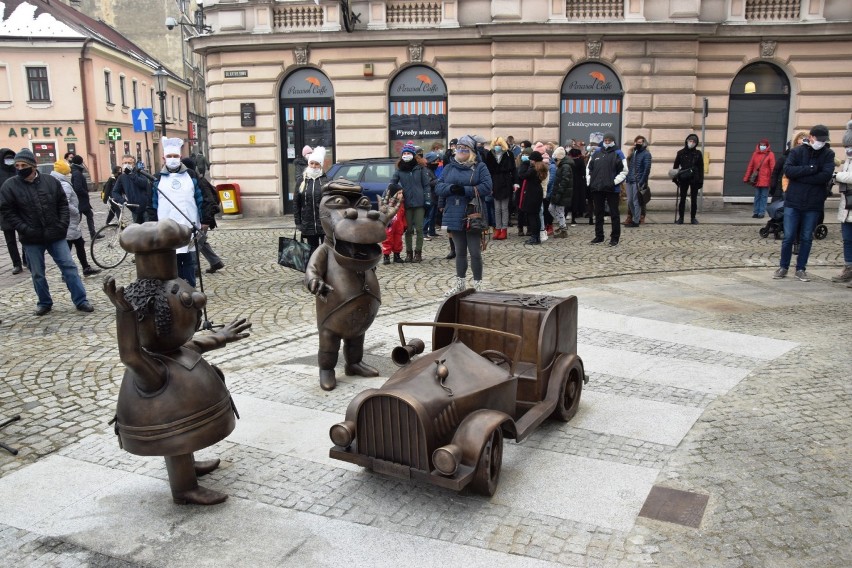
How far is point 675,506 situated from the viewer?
4.02m

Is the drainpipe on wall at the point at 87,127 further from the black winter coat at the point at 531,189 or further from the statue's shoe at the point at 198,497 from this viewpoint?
the statue's shoe at the point at 198,497

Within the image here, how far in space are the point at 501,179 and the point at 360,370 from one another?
28.4 ft

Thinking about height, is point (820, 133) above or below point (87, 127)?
below

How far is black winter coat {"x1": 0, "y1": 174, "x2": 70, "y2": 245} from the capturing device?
8.63 meters

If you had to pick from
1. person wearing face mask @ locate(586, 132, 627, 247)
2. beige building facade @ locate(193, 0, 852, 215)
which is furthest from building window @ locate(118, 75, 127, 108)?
person wearing face mask @ locate(586, 132, 627, 247)

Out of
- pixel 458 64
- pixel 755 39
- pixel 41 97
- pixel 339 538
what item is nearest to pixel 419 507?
pixel 339 538

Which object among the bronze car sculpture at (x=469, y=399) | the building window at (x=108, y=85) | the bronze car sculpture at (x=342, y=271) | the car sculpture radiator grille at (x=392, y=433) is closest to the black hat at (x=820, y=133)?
the bronze car sculpture at (x=469, y=399)

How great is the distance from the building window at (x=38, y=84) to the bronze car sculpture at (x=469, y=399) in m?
40.0

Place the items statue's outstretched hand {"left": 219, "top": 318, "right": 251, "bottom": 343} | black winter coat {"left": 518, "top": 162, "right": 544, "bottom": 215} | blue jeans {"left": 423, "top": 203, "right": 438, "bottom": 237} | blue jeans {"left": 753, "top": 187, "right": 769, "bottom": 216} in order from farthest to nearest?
blue jeans {"left": 753, "top": 187, "right": 769, "bottom": 216}
blue jeans {"left": 423, "top": 203, "right": 438, "bottom": 237}
black winter coat {"left": 518, "top": 162, "right": 544, "bottom": 215}
statue's outstretched hand {"left": 219, "top": 318, "right": 251, "bottom": 343}

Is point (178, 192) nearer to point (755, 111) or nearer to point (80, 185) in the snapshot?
point (80, 185)

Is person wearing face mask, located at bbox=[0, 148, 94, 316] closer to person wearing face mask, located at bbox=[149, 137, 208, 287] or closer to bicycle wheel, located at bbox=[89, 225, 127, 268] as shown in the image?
person wearing face mask, located at bbox=[149, 137, 208, 287]

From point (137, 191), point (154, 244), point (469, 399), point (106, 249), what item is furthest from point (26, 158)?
point (469, 399)

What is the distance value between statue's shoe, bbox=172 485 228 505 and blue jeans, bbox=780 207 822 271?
29.3 ft

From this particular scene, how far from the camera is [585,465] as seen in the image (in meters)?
4.54
